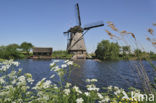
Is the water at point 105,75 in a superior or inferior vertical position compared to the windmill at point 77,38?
inferior

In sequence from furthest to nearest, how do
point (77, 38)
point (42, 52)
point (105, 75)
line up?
point (42, 52)
point (77, 38)
point (105, 75)

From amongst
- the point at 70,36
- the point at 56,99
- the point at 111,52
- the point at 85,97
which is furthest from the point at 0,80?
the point at 111,52

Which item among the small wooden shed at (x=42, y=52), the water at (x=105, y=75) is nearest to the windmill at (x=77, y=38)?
the water at (x=105, y=75)

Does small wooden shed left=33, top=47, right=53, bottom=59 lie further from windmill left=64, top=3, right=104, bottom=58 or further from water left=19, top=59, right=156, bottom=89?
water left=19, top=59, right=156, bottom=89

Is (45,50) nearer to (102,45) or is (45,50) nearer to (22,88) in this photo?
(102,45)

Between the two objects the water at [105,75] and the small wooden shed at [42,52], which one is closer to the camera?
the water at [105,75]

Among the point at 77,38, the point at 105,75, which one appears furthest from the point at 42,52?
the point at 105,75

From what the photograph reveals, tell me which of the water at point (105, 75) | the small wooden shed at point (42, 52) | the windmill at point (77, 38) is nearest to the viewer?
the water at point (105, 75)

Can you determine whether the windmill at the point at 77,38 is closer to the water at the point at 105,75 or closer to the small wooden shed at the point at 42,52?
the water at the point at 105,75

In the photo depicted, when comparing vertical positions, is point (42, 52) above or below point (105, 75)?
above

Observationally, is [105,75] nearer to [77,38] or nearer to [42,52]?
[77,38]

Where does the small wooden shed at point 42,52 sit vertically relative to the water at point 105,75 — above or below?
above

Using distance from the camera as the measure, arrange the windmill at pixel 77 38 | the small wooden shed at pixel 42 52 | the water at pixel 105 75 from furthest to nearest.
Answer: the small wooden shed at pixel 42 52
the windmill at pixel 77 38
the water at pixel 105 75

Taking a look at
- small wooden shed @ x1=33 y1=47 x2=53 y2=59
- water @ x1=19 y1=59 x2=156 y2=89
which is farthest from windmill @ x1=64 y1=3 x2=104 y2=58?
small wooden shed @ x1=33 y1=47 x2=53 y2=59
